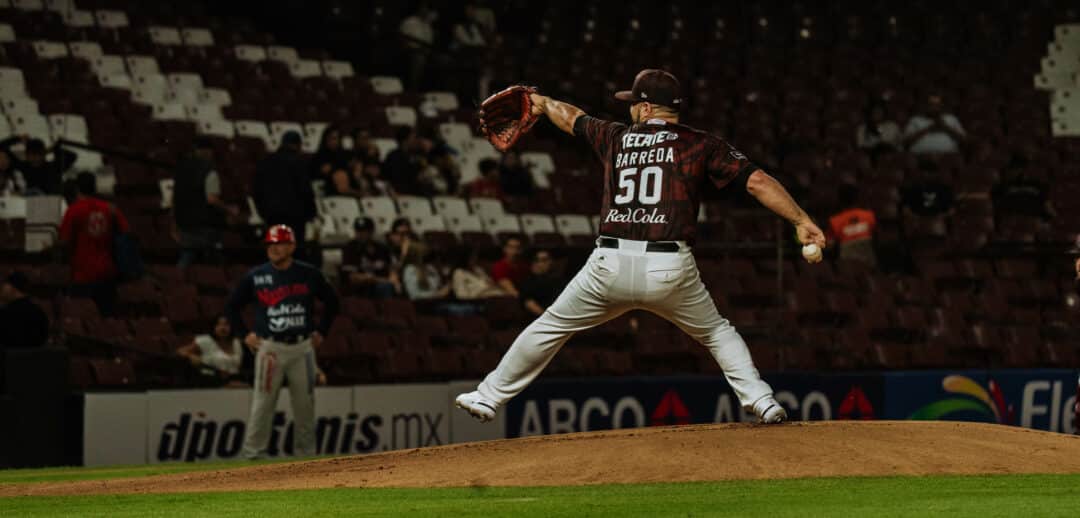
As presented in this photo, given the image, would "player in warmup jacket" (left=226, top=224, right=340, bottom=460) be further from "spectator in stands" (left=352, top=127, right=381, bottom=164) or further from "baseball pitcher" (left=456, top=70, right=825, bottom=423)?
"spectator in stands" (left=352, top=127, right=381, bottom=164)

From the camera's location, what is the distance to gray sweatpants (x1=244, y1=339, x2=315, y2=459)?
1345 cm

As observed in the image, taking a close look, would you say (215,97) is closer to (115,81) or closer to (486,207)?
(115,81)

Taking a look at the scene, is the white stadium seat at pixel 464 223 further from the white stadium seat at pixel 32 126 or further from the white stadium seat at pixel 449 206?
the white stadium seat at pixel 32 126

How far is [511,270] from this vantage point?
55.9 feet

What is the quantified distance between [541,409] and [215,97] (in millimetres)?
7180

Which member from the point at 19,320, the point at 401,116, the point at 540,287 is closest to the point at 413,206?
the point at 401,116

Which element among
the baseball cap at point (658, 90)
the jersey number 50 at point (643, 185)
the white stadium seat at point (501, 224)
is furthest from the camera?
the white stadium seat at point (501, 224)

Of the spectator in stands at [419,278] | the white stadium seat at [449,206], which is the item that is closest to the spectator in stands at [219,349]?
the spectator in stands at [419,278]

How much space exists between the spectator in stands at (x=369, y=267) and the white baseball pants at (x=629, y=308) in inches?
294

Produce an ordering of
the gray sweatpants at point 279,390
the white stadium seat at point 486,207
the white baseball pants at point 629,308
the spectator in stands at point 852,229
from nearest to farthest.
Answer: the white baseball pants at point 629,308 < the gray sweatpants at point 279,390 < the spectator in stands at point 852,229 < the white stadium seat at point 486,207

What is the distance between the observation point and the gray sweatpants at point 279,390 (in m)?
13.4

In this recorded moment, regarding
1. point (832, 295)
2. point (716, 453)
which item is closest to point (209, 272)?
point (832, 295)

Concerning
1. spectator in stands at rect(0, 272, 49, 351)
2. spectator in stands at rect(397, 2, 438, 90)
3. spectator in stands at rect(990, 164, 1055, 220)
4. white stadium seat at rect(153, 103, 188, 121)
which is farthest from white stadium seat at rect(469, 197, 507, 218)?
spectator in stands at rect(0, 272, 49, 351)

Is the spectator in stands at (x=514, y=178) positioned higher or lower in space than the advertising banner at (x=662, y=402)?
higher
